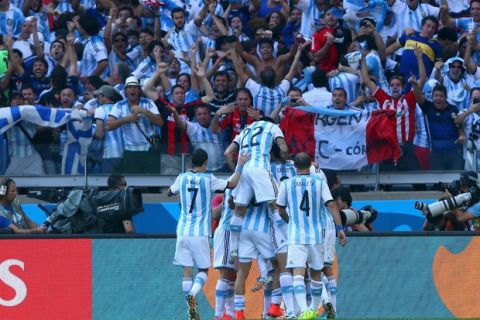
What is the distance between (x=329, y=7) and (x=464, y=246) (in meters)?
6.13

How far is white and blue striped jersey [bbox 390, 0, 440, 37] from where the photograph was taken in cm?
2228

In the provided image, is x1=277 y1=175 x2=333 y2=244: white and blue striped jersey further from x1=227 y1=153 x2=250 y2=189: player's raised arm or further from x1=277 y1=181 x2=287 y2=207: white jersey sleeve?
x1=227 y1=153 x2=250 y2=189: player's raised arm

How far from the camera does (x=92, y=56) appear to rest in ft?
72.8

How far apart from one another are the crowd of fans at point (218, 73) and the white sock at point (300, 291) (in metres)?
3.68

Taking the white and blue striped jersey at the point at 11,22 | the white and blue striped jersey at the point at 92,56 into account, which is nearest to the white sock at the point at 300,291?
the white and blue striped jersey at the point at 92,56

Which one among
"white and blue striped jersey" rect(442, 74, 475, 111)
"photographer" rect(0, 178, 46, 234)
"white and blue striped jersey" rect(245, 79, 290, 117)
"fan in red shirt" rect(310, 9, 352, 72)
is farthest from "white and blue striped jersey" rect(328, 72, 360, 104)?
"photographer" rect(0, 178, 46, 234)

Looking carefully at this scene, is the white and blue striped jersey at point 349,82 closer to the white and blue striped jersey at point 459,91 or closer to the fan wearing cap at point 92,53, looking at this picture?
the white and blue striped jersey at point 459,91

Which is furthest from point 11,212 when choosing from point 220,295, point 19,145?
point 220,295

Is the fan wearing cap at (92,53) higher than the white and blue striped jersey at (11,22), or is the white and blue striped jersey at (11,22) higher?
the white and blue striped jersey at (11,22)

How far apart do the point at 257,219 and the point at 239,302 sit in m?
1.06

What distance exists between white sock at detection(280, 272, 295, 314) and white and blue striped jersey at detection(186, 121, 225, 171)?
3266mm

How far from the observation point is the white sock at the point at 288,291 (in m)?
16.1

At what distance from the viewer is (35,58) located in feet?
71.2

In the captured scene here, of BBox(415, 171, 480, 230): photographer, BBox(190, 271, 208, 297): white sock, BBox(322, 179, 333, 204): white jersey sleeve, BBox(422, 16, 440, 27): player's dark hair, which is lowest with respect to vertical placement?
BBox(190, 271, 208, 297): white sock
